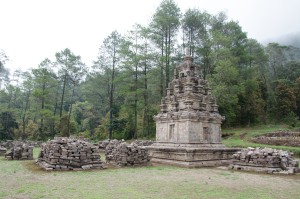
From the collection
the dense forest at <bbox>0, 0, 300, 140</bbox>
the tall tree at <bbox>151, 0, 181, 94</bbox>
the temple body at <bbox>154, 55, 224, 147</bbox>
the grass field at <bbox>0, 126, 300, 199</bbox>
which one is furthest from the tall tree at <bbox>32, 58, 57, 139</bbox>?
the grass field at <bbox>0, 126, 300, 199</bbox>

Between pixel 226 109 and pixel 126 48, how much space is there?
622 inches

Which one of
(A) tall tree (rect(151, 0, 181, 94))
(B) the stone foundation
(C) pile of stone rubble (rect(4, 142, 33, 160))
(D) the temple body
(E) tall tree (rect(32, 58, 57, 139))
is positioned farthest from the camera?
(E) tall tree (rect(32, 58, 57, 139))

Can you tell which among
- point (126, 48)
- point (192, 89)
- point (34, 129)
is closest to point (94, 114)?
point (34, 129)

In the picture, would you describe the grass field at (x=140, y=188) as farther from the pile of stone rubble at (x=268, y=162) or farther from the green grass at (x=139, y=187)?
the pile of stone rubble at (x=268, y=162)

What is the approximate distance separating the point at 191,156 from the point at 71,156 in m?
6.86

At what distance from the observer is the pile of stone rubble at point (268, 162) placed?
1237 cm

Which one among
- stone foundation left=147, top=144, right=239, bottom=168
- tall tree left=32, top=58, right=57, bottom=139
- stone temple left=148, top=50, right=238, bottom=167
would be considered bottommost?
stone foundation left=147, top=144, right=239, bottom=168

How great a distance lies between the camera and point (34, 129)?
41.2m

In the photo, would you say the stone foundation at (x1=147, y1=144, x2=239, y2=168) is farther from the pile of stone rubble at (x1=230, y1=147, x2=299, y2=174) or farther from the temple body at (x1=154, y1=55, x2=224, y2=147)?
the pile of stone rubble at (x1=230, y1=147, x2=299, y2=174)

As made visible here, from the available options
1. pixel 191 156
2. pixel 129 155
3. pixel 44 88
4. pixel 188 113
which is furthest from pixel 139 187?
pixel 44 88

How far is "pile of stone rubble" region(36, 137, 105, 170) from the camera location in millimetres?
12469

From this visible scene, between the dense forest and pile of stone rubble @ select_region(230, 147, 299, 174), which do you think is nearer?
pile of stone rubble @ select_region(230, 147, 299, 174)

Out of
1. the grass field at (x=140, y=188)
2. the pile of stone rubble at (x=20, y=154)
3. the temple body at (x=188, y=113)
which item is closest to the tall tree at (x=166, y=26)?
the temple body at (x=188, y=113)

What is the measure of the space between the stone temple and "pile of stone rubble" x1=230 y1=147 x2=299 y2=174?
248cm
